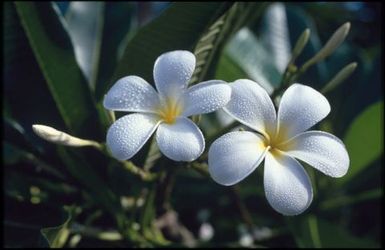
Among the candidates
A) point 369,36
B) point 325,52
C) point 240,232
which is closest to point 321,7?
point 369,36

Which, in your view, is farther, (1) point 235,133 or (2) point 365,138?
(2) point 365,138

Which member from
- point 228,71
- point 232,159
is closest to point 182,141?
point 232,159

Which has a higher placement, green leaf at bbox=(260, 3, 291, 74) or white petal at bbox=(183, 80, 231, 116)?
white petal at bbox=(183, 80, 231, 116)

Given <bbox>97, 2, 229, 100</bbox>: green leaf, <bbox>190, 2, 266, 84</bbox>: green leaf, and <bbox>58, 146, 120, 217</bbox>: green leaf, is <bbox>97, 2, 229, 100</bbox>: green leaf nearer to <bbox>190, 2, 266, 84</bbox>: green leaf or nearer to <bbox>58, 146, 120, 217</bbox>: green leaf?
<bbox>190, 2, 266, 84</bbox>: green leaf

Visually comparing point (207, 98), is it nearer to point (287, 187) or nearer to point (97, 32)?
point (287, 187)

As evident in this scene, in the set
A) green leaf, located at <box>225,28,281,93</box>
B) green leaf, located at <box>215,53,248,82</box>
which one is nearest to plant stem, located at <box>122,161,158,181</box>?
green leaf, located at <box>215,53,248,82</box>

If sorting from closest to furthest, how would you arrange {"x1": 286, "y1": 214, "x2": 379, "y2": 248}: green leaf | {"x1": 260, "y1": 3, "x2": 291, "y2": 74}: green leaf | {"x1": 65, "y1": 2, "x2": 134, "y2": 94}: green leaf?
{"x1": 286, "y1": 214, "x2": 379, "y2": 248}: green leaf < {"x1": 65, "y1": 2, "x2": 134, "y2": 94}: green leaf < {"x1": 260, "y1": 3, "x2": 291, "y2": 74}: green leaf

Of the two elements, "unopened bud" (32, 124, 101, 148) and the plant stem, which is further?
the plant stem
